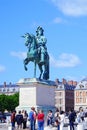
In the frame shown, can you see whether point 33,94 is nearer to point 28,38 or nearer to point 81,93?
point 28,38

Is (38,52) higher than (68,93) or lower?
lower

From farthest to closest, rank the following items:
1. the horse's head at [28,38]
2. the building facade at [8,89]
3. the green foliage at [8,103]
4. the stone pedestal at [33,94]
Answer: the building facade at [8,89] → the green foliage at [8,103] → the horse's head at [28,38] → the stone pedestal at [33,94]

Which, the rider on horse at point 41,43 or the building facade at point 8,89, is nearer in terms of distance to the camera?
the rider on horse at point 41,43

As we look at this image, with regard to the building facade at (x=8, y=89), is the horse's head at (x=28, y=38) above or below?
below

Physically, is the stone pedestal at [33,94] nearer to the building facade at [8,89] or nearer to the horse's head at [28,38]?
the horse's head at [28,38]

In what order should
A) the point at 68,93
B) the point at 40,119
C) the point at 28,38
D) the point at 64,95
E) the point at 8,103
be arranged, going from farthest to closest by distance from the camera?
→ the point at 68,93, the point at 64,95, the point at 8,103, the point at 28,38, the point at 40,119

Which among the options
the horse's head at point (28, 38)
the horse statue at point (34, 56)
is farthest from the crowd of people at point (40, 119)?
the horse's head at point (28, 38)

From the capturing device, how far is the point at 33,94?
125 feet

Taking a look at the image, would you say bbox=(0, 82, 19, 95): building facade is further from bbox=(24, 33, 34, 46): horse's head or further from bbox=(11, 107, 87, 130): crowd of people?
bbox=(11, 107, 87, 130): crowd of people

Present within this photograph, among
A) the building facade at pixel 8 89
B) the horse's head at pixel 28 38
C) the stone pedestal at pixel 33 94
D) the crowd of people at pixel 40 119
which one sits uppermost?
the building facade at pixel 8 89

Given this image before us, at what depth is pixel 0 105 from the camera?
4451 inches

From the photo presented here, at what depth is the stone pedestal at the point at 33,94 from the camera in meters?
38.0

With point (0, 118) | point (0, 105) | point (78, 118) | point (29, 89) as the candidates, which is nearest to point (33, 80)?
point (29, 89)

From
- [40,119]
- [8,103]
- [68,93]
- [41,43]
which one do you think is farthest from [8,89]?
[40,119]
